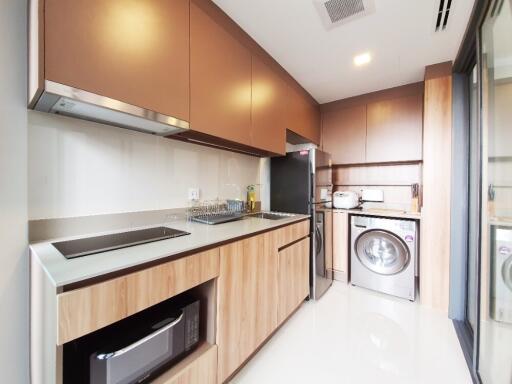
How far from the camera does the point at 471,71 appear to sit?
192 cm

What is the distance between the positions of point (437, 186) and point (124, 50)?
2666 millimetres

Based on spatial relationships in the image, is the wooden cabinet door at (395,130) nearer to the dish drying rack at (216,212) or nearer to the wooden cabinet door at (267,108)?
the wooden cabinet door at (267,108)

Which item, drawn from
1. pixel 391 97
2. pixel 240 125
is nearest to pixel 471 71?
pixel 391 97

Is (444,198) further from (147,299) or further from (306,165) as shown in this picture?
(147,299)

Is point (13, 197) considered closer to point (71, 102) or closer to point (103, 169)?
point (103, 169)

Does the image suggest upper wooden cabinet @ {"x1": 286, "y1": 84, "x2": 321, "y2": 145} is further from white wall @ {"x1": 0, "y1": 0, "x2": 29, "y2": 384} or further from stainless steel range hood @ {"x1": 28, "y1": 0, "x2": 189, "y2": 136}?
white wall @ {"x1": 0, "y1": 0, "x2": 29, "y2": 384}

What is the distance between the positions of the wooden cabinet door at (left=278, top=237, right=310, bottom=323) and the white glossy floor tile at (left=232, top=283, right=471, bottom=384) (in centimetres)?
16

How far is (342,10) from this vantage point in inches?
58.0

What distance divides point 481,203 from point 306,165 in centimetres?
129

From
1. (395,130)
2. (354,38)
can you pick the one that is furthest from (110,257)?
(395,130)

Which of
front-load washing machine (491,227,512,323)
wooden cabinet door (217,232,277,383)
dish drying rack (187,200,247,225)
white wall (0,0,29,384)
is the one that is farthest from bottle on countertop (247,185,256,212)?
front-load washing machine (491,227,512,323)

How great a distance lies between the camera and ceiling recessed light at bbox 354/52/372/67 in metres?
2.00

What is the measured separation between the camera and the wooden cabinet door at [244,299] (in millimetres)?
1201

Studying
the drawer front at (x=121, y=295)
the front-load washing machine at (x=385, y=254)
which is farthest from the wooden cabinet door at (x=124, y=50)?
the front-load washing machine at (x=385, y=254)
